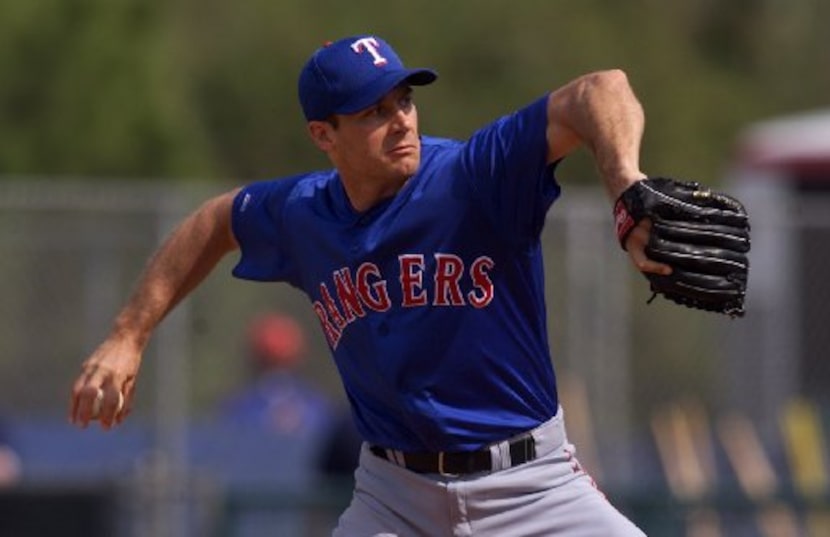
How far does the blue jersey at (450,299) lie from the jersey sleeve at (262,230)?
1.10 feet

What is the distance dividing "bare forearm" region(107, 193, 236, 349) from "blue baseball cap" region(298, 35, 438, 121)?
63cm

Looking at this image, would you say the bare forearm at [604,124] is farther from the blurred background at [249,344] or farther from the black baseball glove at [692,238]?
the blurred background at [249,344]

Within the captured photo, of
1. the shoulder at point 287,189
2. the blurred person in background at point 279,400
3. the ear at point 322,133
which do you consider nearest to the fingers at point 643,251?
the ear at point 322,133

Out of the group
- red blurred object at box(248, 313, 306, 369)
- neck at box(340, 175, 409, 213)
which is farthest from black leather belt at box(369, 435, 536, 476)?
red blurred object at box(248, 313, 306, 369)

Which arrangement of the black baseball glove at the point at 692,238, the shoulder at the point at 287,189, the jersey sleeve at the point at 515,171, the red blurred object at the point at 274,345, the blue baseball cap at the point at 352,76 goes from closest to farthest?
the black baseball glove at the point at 692,238 < the jersey sleeve at the point at 515,171 < the blue baseball cap at the point at 352,76 < the shoulder at the point at 287,189 < the red blurred object at the point at 274,345

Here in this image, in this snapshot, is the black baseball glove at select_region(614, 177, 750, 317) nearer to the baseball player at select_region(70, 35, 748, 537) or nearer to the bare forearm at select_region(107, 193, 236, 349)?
the baseball player at select_region(70, 35, 748, 537)

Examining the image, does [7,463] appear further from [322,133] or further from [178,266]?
[322,133]

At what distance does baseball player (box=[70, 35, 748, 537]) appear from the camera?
21.4 feet

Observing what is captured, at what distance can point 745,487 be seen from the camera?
1373 centimetres

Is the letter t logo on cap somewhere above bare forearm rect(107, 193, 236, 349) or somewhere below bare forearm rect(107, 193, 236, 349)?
above

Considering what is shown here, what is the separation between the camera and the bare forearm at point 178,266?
23.5ft

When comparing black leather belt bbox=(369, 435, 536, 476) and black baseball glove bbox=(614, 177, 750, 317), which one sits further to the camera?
black leather belt bbox=(369, 435, 536, 476)

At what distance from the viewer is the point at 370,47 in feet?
22.0

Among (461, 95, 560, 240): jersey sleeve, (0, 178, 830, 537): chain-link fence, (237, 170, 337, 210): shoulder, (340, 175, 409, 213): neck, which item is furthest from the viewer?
(0, 178, 830, 537): chain-link fence
